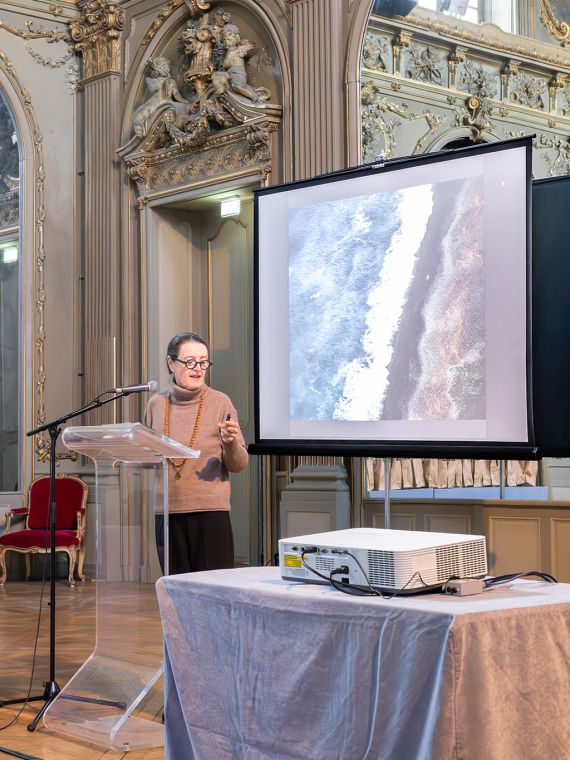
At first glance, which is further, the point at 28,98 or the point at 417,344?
the point at 28,98

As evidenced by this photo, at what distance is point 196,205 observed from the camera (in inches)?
338

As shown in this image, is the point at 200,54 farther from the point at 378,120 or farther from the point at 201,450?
the point at 201,450

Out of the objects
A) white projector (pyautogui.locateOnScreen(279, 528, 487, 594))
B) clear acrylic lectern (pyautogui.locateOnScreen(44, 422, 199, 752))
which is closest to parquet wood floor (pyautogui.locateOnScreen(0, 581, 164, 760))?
clear acrylic lectern (pyautogui.locateOnScreen(44, 422, 199, 752))

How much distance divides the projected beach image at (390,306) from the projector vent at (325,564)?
1.98m

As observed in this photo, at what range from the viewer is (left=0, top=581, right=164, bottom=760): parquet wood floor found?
3967mm

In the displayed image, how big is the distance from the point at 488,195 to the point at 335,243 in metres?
0.87

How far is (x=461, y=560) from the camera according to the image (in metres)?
2.54

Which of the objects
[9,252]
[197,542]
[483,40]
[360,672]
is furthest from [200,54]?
[360,672]

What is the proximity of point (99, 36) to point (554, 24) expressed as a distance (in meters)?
4.23

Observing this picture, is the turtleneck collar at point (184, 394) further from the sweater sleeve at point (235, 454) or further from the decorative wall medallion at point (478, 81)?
the decorative wall medallion at point (478, 81)

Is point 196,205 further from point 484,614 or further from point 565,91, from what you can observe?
point 484,614

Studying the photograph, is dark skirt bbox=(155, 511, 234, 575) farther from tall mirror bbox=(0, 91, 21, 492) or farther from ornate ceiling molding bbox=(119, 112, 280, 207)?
tall mirror bbox=(0, 91, 21, 492)

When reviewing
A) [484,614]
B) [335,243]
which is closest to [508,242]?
[335,243]

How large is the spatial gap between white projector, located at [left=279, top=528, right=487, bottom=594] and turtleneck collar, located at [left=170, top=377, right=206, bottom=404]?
167 centimetres
